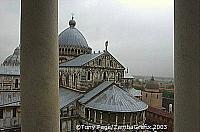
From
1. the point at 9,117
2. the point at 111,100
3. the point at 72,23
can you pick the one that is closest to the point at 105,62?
the point at 111,100

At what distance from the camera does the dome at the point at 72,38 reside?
72.1 ft

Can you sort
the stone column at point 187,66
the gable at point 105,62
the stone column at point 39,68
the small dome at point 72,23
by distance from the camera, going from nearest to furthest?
the stone column at point 187,66
the stone column at point 39,68
the gable at point 105,62
the small dome at point 72,23

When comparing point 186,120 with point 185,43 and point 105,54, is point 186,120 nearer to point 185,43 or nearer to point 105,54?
point 185,43

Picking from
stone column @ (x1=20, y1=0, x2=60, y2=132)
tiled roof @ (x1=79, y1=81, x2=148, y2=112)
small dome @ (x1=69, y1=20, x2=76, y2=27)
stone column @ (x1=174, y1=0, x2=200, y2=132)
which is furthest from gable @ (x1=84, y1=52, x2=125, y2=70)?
stone column @ (x1=174, y1=0, x2=200, y2=132)

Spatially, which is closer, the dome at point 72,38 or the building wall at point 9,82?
the building wall at point 9,82

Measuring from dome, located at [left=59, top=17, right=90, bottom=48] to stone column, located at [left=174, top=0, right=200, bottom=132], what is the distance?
20.4 metres

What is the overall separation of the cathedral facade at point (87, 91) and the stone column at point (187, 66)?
444 inches

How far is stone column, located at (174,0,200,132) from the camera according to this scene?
158 cm

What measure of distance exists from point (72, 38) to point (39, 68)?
20443 millimetres

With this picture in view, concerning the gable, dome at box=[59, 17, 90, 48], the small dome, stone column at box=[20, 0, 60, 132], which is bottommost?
stone column at box=[20, 0, 60, 132]

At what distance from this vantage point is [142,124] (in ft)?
→ 45.4

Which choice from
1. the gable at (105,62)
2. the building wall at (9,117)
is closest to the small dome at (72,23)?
the gable at (105,62)

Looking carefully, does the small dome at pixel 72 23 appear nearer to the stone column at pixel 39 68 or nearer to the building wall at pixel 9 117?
the building wall at pixel 9 117

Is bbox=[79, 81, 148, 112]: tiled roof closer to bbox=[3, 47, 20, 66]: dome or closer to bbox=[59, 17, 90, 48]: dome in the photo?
bbox=[59, 17, 90, 48]: dome
